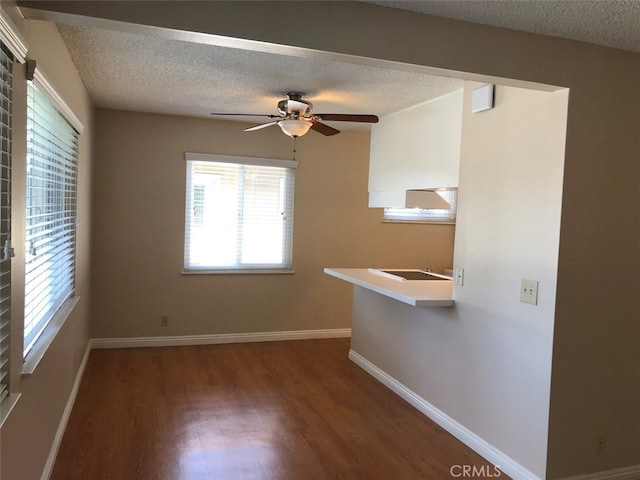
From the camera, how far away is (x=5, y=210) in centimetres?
168

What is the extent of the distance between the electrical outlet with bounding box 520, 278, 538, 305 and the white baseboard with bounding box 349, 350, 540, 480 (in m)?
0.92

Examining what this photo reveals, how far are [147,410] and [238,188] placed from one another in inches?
101

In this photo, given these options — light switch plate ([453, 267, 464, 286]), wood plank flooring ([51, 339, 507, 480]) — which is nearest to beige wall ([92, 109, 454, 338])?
wood plank flooring ([51, 339, 507, 480])

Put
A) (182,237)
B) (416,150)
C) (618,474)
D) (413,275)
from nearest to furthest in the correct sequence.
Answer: (618,474)
(416,150)
(413,275)
(182,237)

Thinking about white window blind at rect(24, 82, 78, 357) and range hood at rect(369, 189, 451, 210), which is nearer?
white window blind at rect(24, 82, 78, 357)

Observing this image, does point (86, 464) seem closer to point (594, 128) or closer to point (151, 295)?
point (151, 295)

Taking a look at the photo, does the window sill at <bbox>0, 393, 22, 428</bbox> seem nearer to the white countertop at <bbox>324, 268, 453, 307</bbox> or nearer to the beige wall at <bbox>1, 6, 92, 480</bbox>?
the beige wall at <bbox>1, 6, 92, 480</bbox>

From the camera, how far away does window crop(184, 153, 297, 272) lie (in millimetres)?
5180

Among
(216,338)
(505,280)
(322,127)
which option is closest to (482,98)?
(505,280)

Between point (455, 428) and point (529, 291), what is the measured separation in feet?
3.78

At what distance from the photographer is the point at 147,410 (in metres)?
3.46

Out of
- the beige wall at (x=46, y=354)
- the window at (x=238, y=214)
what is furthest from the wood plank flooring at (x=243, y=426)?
the window at (x=238, y=214)

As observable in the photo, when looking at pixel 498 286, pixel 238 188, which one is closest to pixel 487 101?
pixel 498 286

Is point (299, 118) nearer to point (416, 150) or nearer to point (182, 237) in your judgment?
point (416, 150)
